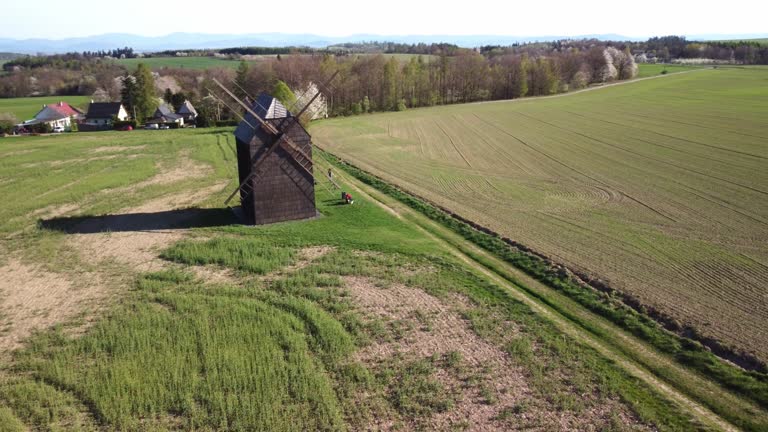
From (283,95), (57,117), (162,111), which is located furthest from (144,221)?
(57,117)

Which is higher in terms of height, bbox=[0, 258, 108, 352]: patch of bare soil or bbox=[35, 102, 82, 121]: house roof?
bbox=[35, 102, 82, 121]: house roof

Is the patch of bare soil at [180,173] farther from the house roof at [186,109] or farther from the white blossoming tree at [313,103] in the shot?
the house roof at [186,109]

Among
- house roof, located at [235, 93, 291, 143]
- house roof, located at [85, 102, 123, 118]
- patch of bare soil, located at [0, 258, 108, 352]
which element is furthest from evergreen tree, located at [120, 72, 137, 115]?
patch of bare soil, located at [0, 258, 108, 352]

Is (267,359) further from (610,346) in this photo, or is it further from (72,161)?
(72,161)

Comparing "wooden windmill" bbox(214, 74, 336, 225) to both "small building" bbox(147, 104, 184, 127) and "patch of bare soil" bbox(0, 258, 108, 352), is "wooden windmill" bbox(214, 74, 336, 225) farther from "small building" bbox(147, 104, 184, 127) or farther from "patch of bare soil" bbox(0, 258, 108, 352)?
"small building" bbox(147, 104, 184, 127)

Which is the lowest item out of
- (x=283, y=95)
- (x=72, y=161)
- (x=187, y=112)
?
(x=72, y=161)
